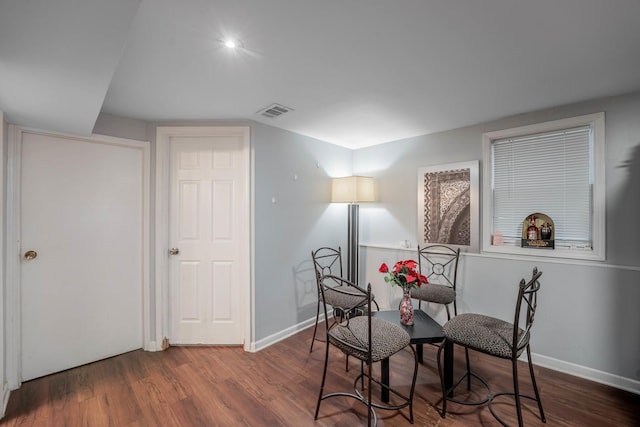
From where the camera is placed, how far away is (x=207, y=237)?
2.94m

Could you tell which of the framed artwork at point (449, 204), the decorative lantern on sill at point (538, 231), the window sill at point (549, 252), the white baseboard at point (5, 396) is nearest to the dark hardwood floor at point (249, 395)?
the white baseboard at point (5, 396)

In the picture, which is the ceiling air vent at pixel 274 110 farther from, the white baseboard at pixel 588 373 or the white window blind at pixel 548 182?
the white baseboard at pixel 588 373

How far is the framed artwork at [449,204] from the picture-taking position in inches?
119

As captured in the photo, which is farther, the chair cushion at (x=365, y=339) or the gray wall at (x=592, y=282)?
the gray wall at (x=592, y=282)

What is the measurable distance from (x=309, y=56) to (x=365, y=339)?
182 cm

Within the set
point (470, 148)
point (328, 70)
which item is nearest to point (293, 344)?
point (328, 70)

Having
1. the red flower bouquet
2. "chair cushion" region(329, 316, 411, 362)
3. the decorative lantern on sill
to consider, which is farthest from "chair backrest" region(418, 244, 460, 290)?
"chair cushion" region(329, 316, 411, 362)

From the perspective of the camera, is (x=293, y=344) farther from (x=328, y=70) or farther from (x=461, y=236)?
(x=328, y=70)

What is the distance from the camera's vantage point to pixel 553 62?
180 centimetres

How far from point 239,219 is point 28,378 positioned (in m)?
2.13

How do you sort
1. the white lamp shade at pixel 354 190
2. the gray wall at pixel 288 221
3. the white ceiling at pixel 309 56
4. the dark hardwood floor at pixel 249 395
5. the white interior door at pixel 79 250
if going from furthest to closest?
the white lamp shade at pixel 354 190 < the gray wall at pixel 288 221 < the white interior door at pixel 79 250 < the dark hardwood floor at pixel 249 395 < the white ceiling at pixel 309 56

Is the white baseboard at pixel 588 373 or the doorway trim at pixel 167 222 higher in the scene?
the doorway trim at pixel 167 222

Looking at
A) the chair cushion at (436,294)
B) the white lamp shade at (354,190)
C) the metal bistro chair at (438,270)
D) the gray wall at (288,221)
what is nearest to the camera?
the chair cushion at (436,294)

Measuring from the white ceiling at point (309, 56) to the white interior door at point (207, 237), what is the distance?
1.48ft
